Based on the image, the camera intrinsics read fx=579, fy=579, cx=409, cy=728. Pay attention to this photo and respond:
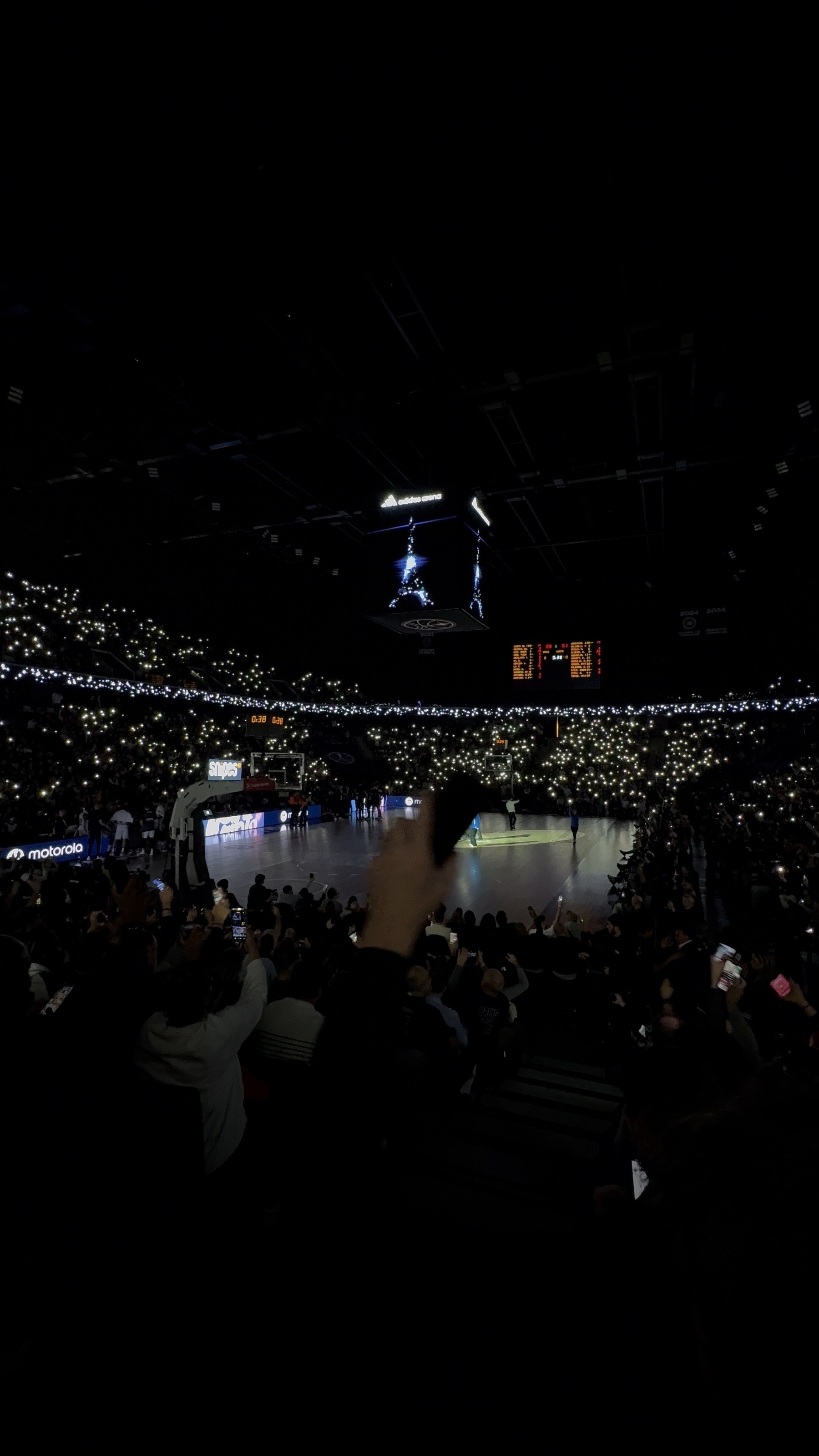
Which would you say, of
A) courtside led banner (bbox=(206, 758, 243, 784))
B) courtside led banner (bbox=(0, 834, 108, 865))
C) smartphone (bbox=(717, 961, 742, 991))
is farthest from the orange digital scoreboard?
smartphone (bbox=(717, 961, 742, 991))

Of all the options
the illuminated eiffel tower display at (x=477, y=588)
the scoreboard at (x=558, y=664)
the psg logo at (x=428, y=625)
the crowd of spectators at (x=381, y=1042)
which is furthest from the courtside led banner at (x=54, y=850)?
the scoreboard at (x=558, y=664)

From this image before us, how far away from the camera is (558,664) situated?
12625 millimetres

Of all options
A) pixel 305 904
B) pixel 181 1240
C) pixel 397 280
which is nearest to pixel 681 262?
pixel 397 280

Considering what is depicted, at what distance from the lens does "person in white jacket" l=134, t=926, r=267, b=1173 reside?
241cm

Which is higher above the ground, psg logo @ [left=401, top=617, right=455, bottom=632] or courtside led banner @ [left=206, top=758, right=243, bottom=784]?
psg logo @ [left=401, top=617, right=455, bottom=632]

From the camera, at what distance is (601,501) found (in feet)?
27.3

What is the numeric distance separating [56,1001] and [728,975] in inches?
206

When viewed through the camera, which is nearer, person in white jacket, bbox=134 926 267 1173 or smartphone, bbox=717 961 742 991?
person in white jacket, bbox=134 926 267 1173

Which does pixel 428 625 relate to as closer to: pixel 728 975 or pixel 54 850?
pixel 728 975

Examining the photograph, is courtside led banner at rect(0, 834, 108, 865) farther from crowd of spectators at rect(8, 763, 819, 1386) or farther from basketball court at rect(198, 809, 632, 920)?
crowd of spectators at rect(8, 763, 819, 1386)

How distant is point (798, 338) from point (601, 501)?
3561mm

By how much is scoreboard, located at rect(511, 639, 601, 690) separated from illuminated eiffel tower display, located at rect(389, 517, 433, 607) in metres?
6.56

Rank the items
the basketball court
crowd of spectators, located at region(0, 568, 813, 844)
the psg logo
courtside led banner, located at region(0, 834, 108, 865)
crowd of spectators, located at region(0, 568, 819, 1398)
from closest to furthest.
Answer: crowd of spectators, located at region(0, 568, 819, 1398)
the psg logo
the basketball court
courtside led banner, located at region(0, 834, 108, 865)
crowd of spectators, located at region(0, 568, 813, 844)

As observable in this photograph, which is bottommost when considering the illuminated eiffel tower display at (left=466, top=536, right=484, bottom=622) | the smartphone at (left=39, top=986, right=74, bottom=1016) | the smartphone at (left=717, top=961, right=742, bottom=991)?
the smartphone at (left=717, top=961, right=742, bottom=991)
